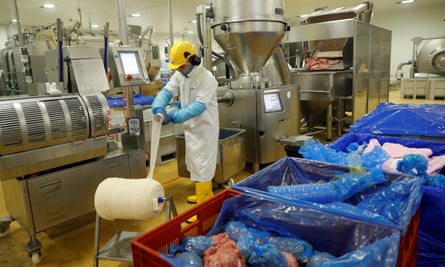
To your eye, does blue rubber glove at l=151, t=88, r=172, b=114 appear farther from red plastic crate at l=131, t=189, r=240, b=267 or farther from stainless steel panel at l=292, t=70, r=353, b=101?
stainless steel panel at l=292, t=70, r=353, b=101

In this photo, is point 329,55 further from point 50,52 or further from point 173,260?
point 173,260

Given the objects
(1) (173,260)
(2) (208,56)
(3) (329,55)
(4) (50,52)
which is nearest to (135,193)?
(1) (173,260)

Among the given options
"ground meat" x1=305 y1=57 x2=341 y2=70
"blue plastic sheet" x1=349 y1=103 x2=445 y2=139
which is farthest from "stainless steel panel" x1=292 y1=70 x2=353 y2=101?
"blue plastic sheet" x1=349 y1=103 x2=445 y2=139

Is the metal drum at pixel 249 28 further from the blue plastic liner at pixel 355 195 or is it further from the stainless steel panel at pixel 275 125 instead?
the blue plastic liner at pixel 355 195

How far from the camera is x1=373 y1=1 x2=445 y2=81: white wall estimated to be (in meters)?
9.18

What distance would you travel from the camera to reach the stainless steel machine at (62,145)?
175 centimetres

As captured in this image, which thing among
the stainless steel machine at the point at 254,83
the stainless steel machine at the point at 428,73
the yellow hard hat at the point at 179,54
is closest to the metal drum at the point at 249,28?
the stainless steel machine at the point at 254,83

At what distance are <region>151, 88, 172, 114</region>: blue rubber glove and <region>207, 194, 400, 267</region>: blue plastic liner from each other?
1372 mm

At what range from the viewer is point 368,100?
4832 millimetres

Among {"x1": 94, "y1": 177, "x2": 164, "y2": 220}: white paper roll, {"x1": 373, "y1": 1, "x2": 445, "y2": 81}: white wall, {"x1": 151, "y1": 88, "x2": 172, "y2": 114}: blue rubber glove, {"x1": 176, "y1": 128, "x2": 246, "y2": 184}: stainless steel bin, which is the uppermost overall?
{"x1": 373, "y1": 1, "x2": 445, "y2": 81}: white wall

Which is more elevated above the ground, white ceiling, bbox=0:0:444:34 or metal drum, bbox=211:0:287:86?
white ceiling, bbox=0:0:444:34

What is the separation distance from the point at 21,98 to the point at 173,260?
5.15 feet

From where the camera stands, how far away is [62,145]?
1.92m

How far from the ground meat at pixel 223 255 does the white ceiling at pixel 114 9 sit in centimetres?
571
